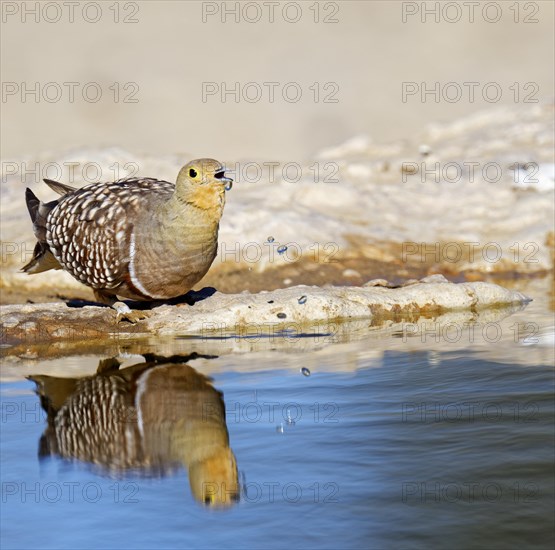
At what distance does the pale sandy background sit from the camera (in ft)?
63.5

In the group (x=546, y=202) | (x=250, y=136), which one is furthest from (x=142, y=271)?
(x=250, y=136)

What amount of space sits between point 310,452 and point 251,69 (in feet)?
59.2

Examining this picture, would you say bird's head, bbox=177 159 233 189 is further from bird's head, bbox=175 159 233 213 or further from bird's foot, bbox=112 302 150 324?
bird's foot, bbox=112 302 150 324

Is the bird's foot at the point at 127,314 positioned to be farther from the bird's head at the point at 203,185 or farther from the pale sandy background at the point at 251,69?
the pale sandy background at the point at 251,69

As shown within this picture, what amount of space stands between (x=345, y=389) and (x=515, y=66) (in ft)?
59.3

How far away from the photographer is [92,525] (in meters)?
5.03

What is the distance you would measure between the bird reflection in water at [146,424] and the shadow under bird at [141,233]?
3.39 ft

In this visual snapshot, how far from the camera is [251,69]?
23.1m

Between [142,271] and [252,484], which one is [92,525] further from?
[142,271]

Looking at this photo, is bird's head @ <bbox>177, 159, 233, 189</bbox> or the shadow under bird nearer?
bird's head @ <bbox>177, 159, 233, 189</bbox>

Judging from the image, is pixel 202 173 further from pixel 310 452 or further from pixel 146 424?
pixel 310 452

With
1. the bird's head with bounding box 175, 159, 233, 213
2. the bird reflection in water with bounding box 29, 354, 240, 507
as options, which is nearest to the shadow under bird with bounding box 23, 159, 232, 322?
the bird's head with bounding box 175, 159, 233, 213

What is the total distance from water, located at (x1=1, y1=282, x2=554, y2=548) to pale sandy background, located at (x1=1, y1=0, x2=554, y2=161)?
1056cm

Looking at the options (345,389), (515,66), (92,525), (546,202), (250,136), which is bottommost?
(92,525)
